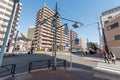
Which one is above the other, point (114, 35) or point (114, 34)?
point (114, 34)

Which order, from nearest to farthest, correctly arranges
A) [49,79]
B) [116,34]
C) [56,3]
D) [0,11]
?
[49,79], [56,3], [116,34], [0,11]

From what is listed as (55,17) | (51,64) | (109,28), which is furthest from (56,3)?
(109,28)

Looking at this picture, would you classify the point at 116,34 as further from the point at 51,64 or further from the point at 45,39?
the point at 45,39

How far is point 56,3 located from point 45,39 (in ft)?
186

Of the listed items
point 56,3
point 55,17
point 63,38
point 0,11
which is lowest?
point 55,17

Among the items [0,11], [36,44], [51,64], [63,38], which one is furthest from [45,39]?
[51,64]

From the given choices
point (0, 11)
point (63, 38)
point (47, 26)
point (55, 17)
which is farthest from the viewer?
point (63, 38)

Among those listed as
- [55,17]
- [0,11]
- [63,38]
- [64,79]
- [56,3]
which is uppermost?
[0,11]

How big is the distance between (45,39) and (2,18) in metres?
30.3

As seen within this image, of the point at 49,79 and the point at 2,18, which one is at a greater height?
the point at 2,18

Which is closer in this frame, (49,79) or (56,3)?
(49,79)

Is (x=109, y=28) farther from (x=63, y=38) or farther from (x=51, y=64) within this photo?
(x=63, y=38)

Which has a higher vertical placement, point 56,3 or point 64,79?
point 56,3

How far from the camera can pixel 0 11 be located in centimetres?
4125
